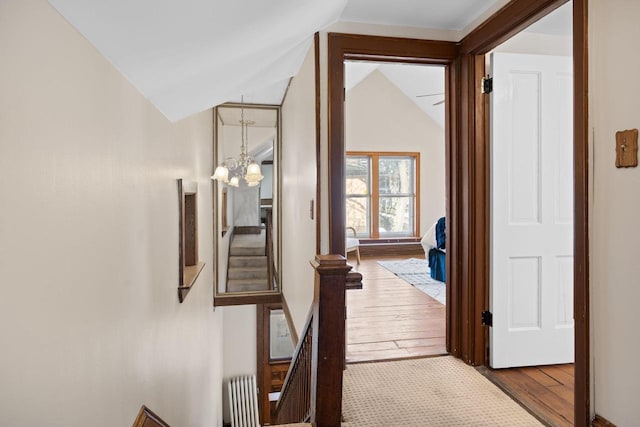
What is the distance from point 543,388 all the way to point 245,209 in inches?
311

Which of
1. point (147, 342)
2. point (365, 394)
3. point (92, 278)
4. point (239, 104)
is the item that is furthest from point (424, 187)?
point (92, 278)

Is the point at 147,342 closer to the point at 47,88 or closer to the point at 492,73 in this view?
the point at 47,88

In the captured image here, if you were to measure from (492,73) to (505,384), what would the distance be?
6.12ft

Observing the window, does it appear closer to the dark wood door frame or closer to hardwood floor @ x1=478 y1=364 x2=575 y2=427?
the dark wood door frame

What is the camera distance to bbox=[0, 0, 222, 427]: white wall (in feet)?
2.79

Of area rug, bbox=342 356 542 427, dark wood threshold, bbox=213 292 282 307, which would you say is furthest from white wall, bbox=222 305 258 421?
area rug, bbox=342 356 542 427

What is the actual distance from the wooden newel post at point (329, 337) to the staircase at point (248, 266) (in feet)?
15.1

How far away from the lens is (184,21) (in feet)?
4.12

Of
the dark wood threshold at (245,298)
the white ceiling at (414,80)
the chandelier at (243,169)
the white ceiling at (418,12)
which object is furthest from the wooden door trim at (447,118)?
the white ceiling at (414,80)

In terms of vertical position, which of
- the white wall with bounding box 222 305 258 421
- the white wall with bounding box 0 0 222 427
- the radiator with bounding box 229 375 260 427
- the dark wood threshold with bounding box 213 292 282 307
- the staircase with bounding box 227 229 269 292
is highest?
the white wall with bounding box 0 0 222 427

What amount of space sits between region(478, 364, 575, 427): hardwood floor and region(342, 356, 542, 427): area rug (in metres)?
0.06

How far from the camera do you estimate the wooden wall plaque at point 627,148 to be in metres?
1.34

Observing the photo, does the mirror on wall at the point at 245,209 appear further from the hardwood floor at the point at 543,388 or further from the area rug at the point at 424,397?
the hardwood floor at the point at 543,388

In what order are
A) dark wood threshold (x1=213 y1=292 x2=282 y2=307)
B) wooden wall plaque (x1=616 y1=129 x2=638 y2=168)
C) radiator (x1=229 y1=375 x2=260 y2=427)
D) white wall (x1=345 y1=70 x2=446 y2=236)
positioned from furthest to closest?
white wall (x1=345 y1=70 x2=446 y2=236), radiator (x1=229 y1=375 x2=260 y2=427), dark wood threshold (x1=213 y1=292 x2=282 y2=307), wooden wall plaque (x1=616 y1=129 x2=638 y2=168)
